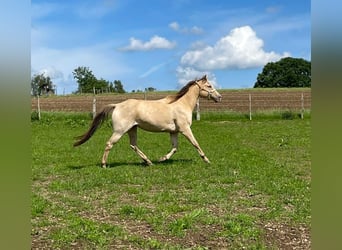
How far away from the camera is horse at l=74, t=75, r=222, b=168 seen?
316 inches

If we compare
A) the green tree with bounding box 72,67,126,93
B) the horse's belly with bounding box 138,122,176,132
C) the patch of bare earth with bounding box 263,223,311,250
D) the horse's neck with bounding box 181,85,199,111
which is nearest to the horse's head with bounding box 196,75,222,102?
the horse's neck with bounding box 181,85,199,111

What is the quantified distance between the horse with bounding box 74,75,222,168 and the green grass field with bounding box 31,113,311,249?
51cm

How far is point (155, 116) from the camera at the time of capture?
323 inches

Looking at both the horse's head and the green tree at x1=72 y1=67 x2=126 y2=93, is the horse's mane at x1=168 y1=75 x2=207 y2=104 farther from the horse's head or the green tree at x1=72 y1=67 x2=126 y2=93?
the green tree at x1=72 y1=67 x2=126 y2=93

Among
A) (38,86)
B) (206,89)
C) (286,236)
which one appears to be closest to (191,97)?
(206,89)

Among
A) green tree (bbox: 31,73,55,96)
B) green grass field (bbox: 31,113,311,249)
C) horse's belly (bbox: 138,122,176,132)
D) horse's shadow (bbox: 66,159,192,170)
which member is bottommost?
green grass field (bbox: 31,113,311,249)

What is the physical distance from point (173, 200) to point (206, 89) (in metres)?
3.99

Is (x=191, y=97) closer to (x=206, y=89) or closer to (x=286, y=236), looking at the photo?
(x=206, y=89)

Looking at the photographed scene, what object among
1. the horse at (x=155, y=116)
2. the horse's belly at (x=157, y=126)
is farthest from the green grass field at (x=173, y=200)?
the horse's belly at (x=157, y=126)

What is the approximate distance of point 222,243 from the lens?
12.7ft
